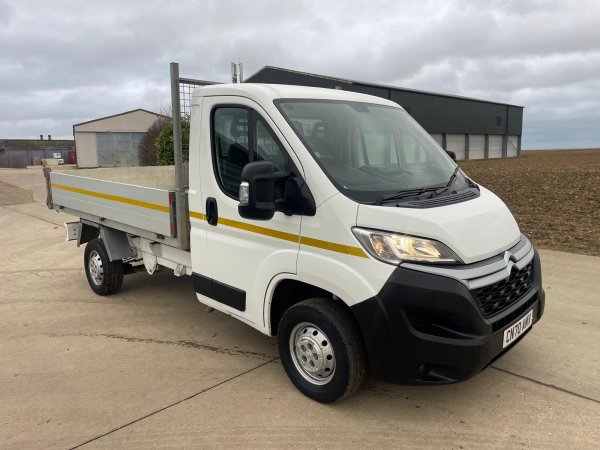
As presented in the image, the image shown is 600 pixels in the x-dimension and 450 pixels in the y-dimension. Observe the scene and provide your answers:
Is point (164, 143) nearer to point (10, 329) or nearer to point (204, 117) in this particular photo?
point (10, 329)

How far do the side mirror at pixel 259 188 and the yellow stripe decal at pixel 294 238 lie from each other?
7.1 inches

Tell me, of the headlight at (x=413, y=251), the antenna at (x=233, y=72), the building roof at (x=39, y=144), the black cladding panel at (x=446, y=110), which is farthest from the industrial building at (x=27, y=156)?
the headlight at (x=413, y=251)

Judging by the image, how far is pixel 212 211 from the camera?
3.80 m

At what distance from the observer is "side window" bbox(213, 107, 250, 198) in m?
3.55

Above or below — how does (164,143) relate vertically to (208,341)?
above

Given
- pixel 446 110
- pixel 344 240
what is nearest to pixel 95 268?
pixel 344 240

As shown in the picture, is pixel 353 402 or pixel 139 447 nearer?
pixel 139 447

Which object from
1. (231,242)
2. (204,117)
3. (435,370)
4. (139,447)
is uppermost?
(204,117)

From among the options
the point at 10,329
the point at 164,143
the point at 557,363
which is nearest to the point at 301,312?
the point at 557,363

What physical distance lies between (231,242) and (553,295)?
3755 millimetres

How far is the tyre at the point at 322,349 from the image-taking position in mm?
3037

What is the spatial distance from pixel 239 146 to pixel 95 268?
3.24 m

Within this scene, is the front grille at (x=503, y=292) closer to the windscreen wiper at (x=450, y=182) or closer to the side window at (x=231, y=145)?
the windscreen wiper at (x=450, y=182)

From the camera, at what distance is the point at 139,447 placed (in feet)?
9.61
